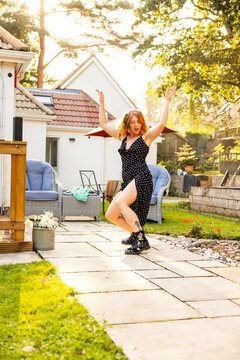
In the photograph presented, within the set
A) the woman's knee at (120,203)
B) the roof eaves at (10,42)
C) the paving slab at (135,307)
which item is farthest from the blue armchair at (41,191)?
the paving slab at (135,307)

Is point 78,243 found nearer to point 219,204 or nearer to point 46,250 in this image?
point 46,250

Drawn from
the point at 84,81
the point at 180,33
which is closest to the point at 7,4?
the point at 84,81

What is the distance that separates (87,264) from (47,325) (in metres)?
1.96

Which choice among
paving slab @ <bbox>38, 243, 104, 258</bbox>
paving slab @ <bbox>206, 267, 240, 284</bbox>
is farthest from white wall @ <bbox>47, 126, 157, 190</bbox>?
paving slab @ <bbox>206, 267, 240, 284</bbox>

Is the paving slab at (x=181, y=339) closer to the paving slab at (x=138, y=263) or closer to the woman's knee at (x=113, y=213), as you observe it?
the paving slab at (x=138, y=263)

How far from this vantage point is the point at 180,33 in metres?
16.5

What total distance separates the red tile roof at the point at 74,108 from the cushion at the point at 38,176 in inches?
287

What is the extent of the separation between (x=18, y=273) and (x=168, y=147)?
84.0ft

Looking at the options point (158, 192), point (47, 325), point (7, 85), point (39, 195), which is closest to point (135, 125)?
point (47, 325)

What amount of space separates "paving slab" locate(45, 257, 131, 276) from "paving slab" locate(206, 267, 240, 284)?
37.0 inches

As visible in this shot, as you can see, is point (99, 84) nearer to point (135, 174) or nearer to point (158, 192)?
point (158, 192)

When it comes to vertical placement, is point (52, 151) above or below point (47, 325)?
above

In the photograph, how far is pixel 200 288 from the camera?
4035mm

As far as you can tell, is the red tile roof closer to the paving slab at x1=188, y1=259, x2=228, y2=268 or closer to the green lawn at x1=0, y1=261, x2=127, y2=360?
the paving slab at x1=188, y1=259, x2=228, y2=268
